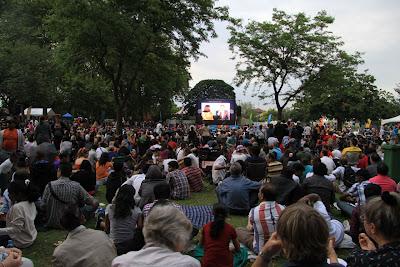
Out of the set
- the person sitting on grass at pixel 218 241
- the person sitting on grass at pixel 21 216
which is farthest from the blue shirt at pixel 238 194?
the person sitting on grass at pixel 21 216

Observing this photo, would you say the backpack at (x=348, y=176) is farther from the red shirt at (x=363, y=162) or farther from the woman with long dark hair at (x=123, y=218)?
the woman with long dark hair at (x=123, y=218)

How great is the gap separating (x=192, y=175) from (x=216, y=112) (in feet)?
74.3

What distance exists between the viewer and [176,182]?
37.9ft

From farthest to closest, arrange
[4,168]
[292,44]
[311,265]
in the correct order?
1. [292,44]
2. [4,168]
3. [311,265]

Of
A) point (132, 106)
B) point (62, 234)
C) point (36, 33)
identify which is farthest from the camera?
point (132, 106)

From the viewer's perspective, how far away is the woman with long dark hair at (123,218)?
6613 millimetres

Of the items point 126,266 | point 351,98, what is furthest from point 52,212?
point 351,98

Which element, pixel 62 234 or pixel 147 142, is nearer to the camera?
pixel 62 234

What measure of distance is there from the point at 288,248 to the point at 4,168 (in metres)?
9.36

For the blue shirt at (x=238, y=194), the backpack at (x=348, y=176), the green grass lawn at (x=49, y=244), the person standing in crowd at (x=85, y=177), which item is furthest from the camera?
the backpack at (x=348, y=176)

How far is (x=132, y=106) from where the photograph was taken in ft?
186

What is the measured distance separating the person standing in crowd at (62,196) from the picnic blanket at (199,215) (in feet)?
6.47

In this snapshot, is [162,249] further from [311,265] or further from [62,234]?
[62,234]

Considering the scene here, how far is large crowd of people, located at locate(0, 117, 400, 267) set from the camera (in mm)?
2818
